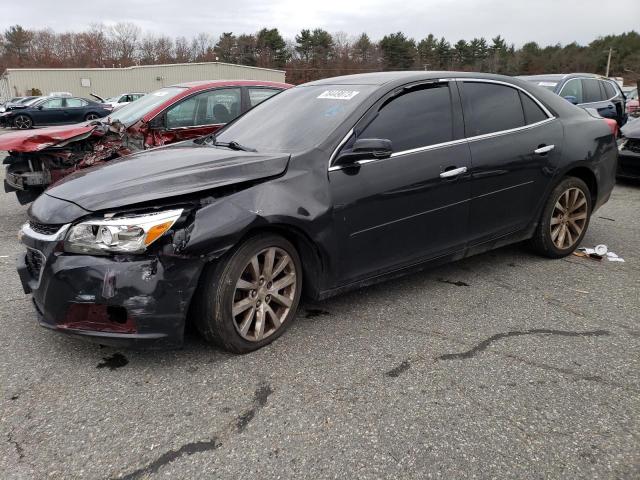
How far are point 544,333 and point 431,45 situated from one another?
77.4m

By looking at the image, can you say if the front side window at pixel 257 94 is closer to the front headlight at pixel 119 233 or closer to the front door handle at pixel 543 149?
the front door handle at pixel 543 149

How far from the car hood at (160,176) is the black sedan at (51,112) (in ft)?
78.3

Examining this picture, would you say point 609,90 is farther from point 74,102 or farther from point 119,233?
point 74,102

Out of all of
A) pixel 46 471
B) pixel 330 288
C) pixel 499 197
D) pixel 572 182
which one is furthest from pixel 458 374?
pixel 572 182

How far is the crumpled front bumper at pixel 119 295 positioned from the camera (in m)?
2.61

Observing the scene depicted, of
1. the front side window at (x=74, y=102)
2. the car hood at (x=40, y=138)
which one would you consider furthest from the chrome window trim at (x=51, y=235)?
the front side window at (x=74, y=102)

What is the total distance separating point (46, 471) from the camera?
83.0 inches

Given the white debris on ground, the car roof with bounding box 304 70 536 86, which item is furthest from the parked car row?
the car roof with bounding box 304 70 536 86

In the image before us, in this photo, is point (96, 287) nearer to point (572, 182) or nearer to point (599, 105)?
point (572, 182)

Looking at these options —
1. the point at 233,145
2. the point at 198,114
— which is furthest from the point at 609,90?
the point at 233,145

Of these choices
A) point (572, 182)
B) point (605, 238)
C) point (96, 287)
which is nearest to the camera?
point (96, 287)

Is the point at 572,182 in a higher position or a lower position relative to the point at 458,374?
higher

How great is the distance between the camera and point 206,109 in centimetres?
656

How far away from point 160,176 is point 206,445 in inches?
57.6
